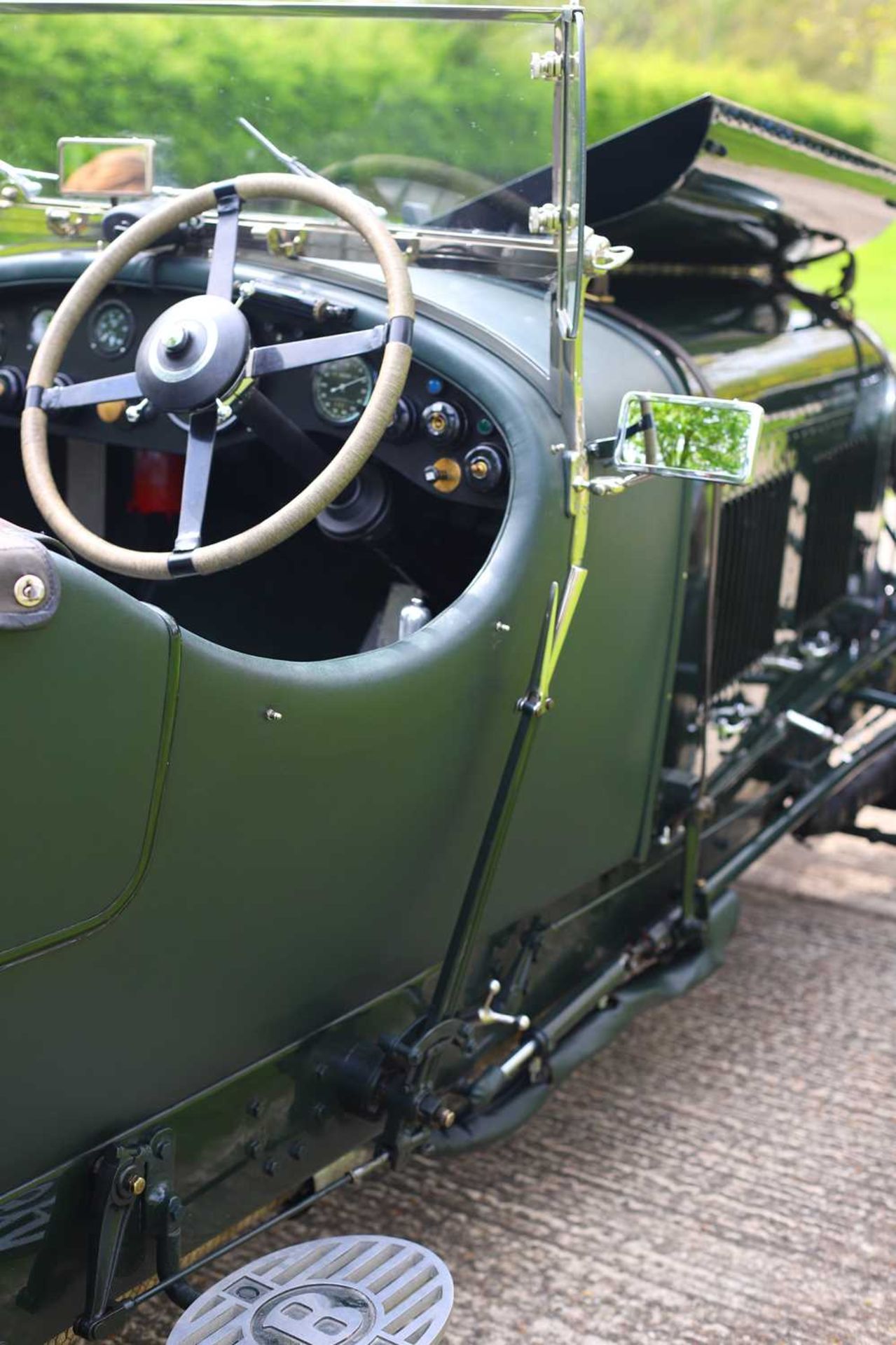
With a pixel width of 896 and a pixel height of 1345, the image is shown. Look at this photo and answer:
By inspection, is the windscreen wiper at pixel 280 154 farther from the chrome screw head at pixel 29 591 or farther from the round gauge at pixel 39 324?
the chrome screw head at pixel 29 591

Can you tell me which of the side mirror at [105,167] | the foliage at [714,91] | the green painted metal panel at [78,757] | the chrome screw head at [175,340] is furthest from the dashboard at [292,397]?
the foliage at [714,91]

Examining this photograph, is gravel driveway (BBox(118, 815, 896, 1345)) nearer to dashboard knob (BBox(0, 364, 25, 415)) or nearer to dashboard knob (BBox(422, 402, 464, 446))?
dashboard knob (BBox(422, 402, 464, 446))

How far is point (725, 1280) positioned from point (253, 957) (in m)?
1.13

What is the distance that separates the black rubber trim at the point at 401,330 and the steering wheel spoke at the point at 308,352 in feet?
0.29

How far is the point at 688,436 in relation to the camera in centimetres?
215

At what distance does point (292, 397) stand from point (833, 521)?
5.36 feet

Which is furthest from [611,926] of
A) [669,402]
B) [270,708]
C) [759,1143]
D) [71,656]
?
[71,656]

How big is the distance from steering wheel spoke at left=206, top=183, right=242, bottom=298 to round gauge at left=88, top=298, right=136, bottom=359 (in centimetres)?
40

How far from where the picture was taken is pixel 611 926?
279 centimetres

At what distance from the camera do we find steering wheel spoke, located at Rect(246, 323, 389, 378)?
2.20 meters

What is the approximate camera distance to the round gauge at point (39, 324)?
2.80 metres

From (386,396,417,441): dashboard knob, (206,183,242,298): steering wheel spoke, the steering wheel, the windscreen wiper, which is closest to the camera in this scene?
the steering wheel

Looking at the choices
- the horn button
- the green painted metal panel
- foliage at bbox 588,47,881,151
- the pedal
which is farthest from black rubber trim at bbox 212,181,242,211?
foliage at bbox 588,47,881,151

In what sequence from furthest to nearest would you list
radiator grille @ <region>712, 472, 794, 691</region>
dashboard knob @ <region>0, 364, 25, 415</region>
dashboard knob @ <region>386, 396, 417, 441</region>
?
radiator grille @ <region>712, 472, 794, 691</region> → dashboard knob @ <region>0, 364, 25, 415</region> → dashboard knob @ <region>386, 396, 417, 441</region>
